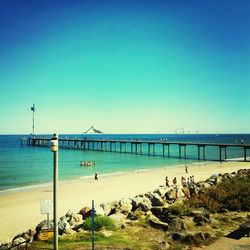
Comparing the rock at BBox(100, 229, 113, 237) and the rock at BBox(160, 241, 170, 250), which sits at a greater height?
the rock at BBox(160, 241, 170, 250)

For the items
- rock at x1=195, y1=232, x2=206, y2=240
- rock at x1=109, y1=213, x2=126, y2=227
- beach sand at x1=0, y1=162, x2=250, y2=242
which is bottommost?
beach sand at x1=0, y1=162, x2=250, y2=242

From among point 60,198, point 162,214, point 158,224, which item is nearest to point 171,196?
point 162,214

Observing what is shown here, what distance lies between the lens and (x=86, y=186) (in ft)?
86.6

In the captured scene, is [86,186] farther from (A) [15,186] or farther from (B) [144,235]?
(B) [144,235]

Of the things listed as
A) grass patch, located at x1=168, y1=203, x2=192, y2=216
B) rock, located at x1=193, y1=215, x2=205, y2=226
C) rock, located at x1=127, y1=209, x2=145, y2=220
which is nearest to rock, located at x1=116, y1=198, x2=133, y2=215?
rock, located at x1=127, y1=209, x2=145, y2=220

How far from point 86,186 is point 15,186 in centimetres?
701

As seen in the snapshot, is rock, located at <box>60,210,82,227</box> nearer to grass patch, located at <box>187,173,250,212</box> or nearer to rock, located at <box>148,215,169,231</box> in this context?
rock, located at <box>148,215,169,231</box>

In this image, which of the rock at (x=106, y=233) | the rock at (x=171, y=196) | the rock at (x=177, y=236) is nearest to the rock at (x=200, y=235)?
the rock at (x=177, y=236)

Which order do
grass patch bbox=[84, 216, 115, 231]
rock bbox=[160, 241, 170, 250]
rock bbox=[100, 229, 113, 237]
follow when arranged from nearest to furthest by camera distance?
rock bbox=[160, 241, 170, 250], rock bbox=[100, 229, 113, 237], grass patch bbox=[84, 216, 115, 231]

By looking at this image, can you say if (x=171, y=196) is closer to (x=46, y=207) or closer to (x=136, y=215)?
(x=136, y=215)

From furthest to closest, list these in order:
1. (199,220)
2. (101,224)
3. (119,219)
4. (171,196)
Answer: (171,196) < (119,219) < (199,220) < (101,224)

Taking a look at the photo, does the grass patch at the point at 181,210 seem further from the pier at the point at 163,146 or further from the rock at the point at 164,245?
the pier at the point at 163,146

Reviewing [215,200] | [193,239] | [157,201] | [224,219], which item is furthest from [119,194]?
[193,239]

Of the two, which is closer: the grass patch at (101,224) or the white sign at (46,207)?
the white sign at (46,207)
